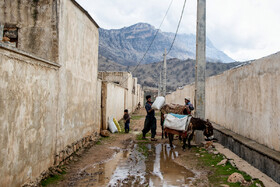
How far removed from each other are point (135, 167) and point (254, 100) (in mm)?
3586

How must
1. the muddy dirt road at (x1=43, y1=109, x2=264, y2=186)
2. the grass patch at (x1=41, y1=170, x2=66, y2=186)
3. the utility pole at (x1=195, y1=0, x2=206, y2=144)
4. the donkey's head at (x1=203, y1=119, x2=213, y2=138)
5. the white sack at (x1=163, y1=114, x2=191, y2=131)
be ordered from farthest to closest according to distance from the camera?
the utility pole at (x1=195, y1=0, x2=206, y2=144) → the donkey's head at (x1=203, y1=119, x2=213, y2=138) → the white sack at (x1=163, y1=114, x2=191, y2=131) → the muddy dirt road at (x1=43, y1=109, x2=264, y2=186) → the grass patch at (x1=41, y1=170, x2=66, y2=186)

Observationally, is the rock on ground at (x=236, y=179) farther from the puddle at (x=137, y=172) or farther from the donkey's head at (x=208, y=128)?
the donkey's head at (x=208, y=128)

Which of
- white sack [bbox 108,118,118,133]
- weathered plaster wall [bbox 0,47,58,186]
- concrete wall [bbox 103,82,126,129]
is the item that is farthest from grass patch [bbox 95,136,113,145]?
weathered plaster wall [bbox 0,47,58,186]

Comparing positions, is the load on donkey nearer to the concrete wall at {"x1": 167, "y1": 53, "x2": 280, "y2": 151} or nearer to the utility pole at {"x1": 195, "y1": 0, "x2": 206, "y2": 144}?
the utility pole at {"x1": 195, "y1": 0, "x2": 206, "y2": 144}

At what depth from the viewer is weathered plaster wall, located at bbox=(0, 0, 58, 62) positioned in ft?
21.7

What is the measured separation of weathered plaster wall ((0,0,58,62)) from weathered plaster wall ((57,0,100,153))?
190 mm

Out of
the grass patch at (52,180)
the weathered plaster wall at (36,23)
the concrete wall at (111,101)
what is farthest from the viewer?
the concrete wall at (111,101)

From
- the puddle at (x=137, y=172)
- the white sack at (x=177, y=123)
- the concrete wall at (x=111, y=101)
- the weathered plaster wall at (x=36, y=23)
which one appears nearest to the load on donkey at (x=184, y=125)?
the white sack at (x=177, y=123)

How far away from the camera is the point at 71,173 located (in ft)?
20.6

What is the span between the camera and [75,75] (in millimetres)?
7988

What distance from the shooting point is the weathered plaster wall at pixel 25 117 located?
13.4 feet

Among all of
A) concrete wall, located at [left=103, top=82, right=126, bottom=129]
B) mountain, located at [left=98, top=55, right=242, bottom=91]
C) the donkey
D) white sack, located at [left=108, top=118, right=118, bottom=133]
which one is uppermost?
mountain, located at [left=98, top=55, right=242, bottom=91]

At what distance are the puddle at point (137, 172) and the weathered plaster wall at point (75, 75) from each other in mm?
Answer: 1236

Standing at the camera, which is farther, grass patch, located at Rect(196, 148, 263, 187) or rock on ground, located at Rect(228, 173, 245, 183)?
grass patch, located at Rect(196, 148, 263, 187)
